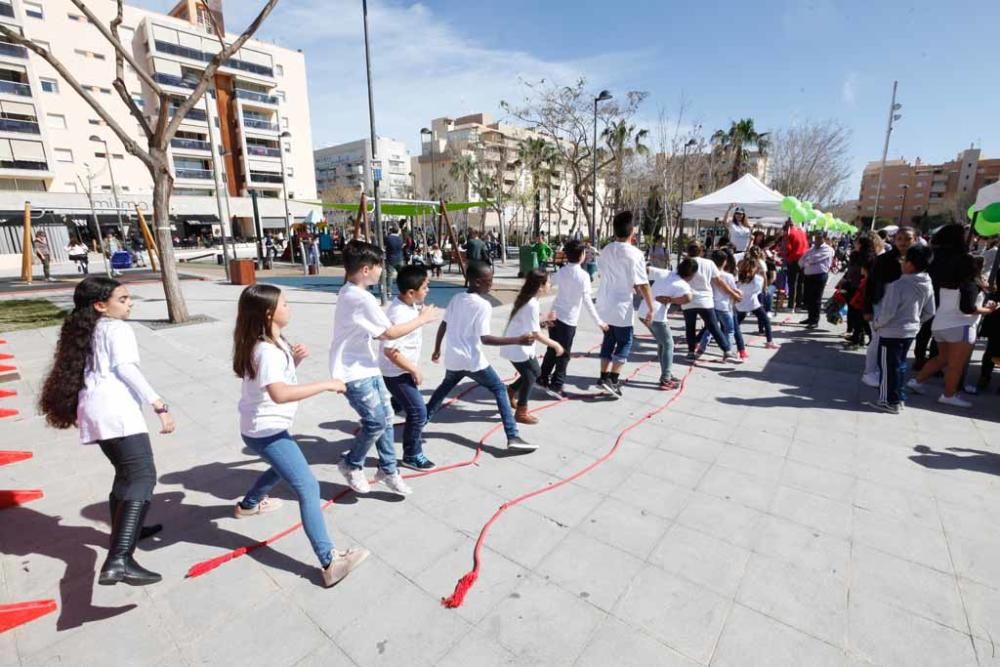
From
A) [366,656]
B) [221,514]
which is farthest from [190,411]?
[366,656]

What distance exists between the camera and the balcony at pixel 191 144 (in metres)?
39.4

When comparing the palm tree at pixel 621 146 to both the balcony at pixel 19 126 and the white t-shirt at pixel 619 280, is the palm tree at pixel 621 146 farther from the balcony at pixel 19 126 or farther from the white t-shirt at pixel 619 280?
the balcony at pixel 19 126

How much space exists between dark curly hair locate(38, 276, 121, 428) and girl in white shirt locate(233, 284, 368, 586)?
2.31 feet

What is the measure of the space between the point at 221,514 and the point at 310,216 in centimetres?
2560

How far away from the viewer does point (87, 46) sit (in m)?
35.4

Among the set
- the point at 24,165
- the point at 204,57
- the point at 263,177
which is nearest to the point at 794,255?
the point at 24,165

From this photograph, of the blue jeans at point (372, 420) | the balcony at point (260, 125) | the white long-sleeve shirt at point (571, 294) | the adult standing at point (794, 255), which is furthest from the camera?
the balcony at point (260, 125)

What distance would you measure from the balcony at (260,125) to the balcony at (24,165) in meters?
15.8

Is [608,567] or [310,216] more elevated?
[310,216]

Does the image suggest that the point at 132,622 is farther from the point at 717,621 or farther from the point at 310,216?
the point at 310,216

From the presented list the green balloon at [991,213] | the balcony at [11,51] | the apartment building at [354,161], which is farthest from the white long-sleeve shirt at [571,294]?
the apartment building at [354,161]

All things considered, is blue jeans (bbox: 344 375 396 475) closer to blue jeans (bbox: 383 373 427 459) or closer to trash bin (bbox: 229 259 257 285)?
blue jeans (bbox: 383 373 427 459)

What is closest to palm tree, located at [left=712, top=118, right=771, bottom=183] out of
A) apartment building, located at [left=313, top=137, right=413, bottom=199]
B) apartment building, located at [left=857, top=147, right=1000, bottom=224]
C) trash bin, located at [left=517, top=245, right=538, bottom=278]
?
trash bin, located at [left=517, top=245, right=538, bottom=278]

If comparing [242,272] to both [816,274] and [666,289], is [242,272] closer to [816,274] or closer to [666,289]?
[666,289]
